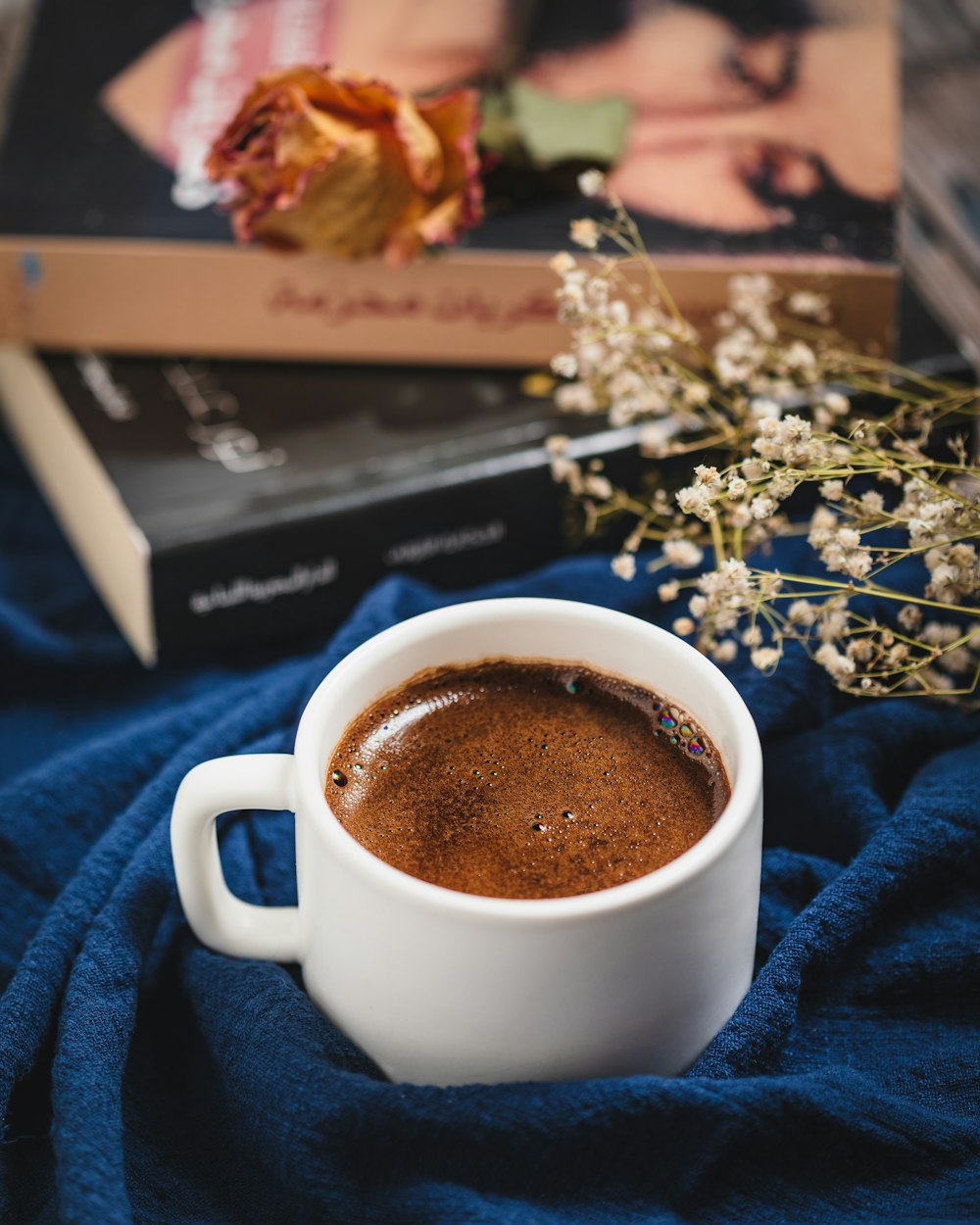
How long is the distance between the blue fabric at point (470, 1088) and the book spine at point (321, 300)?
249mm

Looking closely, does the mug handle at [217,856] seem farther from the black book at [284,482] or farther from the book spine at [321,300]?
the book spine at [321,300]

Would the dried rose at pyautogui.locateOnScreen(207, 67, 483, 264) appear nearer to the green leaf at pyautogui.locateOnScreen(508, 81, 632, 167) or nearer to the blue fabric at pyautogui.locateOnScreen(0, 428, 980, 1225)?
the green leaf at pyautogui.locateOnScreen(508, 81, 632, 167)

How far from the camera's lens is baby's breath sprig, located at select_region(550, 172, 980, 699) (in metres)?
0.62

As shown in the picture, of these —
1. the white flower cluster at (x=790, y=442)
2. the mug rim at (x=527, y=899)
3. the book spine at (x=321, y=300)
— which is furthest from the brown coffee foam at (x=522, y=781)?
the book spine at (x=321, y=300)

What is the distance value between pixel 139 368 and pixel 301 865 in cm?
54

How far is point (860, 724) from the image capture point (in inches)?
28.1

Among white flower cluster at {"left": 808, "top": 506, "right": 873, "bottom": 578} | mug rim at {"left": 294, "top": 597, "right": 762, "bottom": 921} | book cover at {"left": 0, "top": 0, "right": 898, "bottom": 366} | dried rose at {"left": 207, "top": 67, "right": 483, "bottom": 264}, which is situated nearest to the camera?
mug rim at {"left": 294, "top": 597, "right": 762, "bottom": 921}

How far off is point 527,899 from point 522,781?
67mm

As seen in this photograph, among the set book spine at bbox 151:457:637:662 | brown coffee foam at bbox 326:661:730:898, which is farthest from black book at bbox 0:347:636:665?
brown coffee foam at bbox 326:661:730:898

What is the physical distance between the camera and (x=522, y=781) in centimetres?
60

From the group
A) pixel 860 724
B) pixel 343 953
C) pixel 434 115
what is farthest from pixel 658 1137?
pixel 434 115

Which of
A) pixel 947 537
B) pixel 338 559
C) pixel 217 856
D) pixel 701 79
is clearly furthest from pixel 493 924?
pixel 701 79

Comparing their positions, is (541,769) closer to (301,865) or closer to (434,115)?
(301,865)

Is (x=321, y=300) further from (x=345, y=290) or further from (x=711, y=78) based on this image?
(x=711, y=78)
